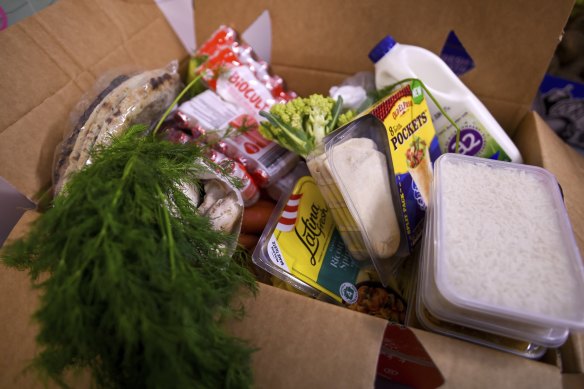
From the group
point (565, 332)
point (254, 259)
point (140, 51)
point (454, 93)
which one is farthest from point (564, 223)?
point (140, 51)

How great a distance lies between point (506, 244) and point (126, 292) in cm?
59

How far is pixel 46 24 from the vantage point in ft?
2.98

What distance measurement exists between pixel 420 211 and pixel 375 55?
1.43 feet

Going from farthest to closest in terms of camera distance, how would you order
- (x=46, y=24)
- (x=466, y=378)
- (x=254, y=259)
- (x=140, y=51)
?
(x=140, y=51) → (x=46, y=24) → (x=254, y=259) → (x=466, y=378)

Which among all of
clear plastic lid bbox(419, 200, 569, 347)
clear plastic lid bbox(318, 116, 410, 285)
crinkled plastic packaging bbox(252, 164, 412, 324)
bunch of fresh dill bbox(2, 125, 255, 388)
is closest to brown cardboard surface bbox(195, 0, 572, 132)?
clear plastic lid bbox(318, 116, 410, 285)

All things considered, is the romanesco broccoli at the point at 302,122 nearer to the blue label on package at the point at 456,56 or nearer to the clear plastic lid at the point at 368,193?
the clear plastic lid at the point at 368,193

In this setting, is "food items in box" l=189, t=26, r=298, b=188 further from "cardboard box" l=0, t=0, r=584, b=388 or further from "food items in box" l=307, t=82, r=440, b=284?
"food items in box" l=307, t=82, r=440, b=284

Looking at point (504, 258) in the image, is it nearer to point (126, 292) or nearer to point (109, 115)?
point (126, 292)

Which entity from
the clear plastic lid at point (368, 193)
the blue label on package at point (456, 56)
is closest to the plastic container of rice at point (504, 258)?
the clear plastic lid at point (368, 193)

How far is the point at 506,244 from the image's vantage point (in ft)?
1.98

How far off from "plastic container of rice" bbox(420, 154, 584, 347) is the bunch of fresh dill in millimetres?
347

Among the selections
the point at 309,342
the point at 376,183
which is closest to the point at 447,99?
the point at 376,183

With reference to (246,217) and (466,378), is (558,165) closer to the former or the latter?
(466,378)

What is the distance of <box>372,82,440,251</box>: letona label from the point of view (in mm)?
809
